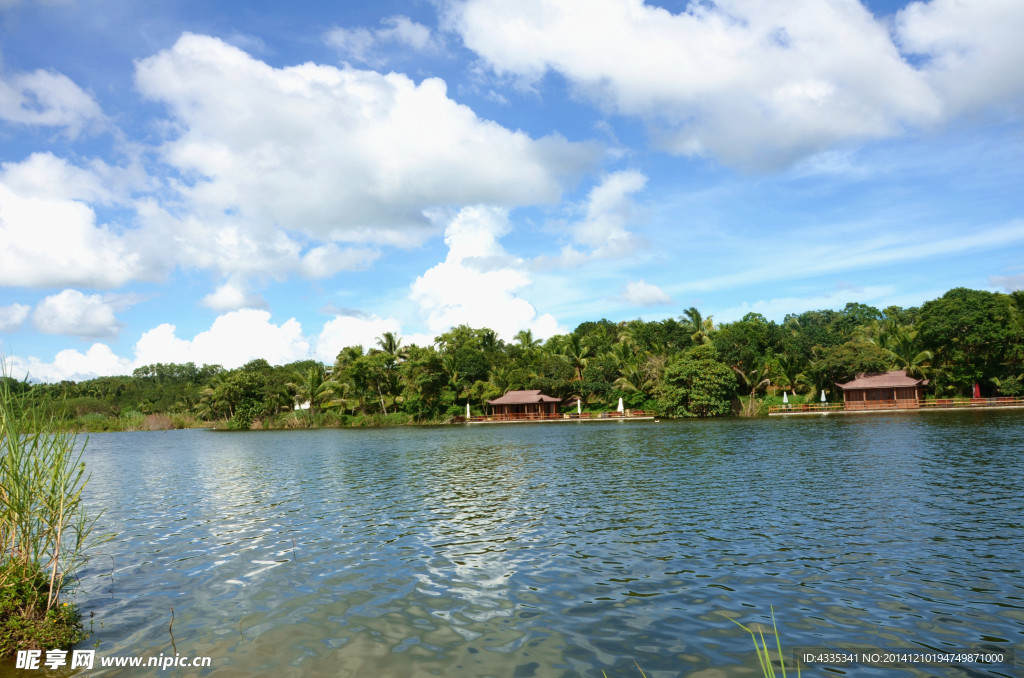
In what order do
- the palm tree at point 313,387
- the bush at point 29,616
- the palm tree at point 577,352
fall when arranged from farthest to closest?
the palm tree at point 313,387
the palm tree at point 577,352
the bush at point 29,616

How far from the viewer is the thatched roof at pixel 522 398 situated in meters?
69.1

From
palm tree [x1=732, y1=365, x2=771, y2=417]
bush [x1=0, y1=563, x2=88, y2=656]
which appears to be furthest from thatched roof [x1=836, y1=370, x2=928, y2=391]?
bush [x1=0, y1=563, x2=88, y2=656]

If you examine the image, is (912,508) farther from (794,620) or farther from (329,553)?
(329,553)

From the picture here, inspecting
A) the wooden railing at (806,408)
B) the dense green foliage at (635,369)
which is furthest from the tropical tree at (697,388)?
the wooden railing at (806,408)

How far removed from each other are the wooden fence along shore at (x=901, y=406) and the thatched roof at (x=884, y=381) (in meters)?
1.59

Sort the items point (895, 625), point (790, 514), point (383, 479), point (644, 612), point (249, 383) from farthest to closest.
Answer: point (249, 383), point (383, 479), point (790, 514), point (644, 612), point (895, 625)

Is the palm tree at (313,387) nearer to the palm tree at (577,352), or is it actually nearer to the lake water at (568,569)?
the palm tree at (577,352)

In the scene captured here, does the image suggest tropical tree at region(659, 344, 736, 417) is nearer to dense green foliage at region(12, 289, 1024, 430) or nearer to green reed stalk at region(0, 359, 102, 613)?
dense green foliage at region(12, 289, 1024, 430)

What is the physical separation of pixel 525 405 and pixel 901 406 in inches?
1480

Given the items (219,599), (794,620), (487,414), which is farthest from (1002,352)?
(219,599)

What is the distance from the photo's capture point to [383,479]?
2394 centimetres

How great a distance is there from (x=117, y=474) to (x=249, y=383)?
55545 mm

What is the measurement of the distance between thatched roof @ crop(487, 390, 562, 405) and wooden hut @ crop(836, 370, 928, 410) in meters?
30.2

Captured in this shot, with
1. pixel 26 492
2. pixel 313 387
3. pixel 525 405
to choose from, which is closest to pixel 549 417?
pixel 525 405
